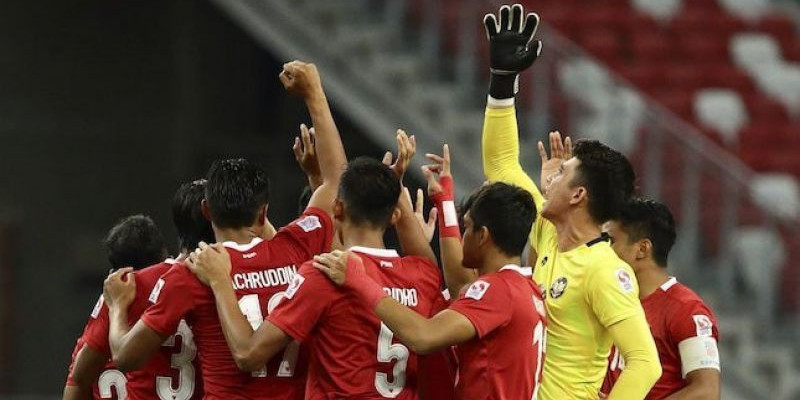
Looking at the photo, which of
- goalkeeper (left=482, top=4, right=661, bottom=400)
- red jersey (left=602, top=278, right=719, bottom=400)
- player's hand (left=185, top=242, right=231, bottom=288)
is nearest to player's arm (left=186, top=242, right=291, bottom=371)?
player's hand (left=185, top=242, right=231, bottom=288)

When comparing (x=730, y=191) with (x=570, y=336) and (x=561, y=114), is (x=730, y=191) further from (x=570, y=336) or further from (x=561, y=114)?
(x=570, y=336)

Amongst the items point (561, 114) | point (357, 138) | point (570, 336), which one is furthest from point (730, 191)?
point (570, 336)

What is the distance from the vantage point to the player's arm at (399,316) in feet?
19.5

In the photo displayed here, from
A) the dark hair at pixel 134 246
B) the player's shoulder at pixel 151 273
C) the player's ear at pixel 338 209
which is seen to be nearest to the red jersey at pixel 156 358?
the player's shoulder at pixel 151 273

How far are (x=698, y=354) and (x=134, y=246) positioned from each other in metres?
2.22

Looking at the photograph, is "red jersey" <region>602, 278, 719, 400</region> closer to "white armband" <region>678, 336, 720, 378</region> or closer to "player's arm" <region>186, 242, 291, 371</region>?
"white armband" <region>678, 336, 720, 378</region>

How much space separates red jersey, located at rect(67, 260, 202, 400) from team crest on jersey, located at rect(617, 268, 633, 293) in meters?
1.57

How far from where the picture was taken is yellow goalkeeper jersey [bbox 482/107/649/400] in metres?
6.27

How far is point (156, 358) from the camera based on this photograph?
668cm

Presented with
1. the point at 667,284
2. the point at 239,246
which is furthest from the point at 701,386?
the point at 239,246

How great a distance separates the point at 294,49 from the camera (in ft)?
→ 44.3

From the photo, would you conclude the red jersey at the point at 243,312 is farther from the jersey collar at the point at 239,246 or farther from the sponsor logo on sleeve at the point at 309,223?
the sponsor logo on sleeve at the point at 309,223

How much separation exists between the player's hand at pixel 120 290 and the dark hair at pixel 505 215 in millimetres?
1279

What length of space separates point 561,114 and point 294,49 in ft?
7.20
